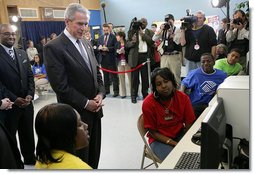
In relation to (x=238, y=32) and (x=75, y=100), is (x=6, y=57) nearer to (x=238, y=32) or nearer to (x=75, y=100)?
(x=75, y=100)

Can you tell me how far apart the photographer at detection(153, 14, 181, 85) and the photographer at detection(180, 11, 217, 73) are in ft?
0.73

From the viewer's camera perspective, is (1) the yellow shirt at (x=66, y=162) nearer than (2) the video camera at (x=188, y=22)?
Yes

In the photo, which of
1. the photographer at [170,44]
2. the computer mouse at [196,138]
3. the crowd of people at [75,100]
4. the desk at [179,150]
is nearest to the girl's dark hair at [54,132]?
the crowd of people at [75,100]

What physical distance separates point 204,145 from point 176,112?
0.91m

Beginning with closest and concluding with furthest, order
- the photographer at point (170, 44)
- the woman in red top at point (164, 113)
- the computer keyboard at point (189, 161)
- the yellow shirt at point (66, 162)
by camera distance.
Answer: the yellow shirt at point (66, 162)
the computer keyboard at point (189, 161)
the woman in red top at point (164, 113)
the photographer at point (170, 44)

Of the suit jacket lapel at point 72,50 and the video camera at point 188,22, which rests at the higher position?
the video camera at point 188,22

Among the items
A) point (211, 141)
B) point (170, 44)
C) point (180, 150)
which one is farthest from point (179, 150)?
point (170, 44)

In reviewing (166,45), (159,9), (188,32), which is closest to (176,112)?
(188,32)

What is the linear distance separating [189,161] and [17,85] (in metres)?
1.51

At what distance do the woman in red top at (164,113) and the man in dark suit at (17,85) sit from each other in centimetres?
105

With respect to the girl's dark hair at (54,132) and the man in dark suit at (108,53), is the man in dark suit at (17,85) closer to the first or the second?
the girl's dark hair at (54,132)

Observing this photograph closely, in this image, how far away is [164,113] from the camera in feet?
5.97

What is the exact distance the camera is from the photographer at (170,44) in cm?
405

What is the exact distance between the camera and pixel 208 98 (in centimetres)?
247
